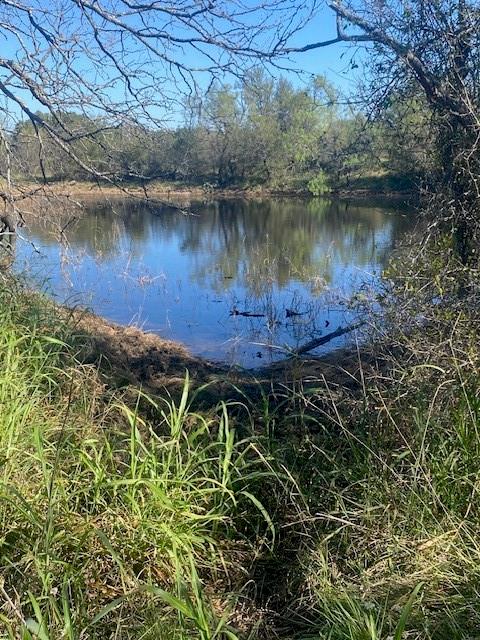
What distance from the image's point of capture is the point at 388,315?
12.4ft

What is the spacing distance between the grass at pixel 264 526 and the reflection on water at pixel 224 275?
917mm

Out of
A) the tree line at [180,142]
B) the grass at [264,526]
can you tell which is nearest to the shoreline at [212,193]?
the tree line at [180,142]

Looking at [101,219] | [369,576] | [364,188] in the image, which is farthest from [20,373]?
[364,188]

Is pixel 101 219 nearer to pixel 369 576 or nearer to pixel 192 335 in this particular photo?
pixel 192 335

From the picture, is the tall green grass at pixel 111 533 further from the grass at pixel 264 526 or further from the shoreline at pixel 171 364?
the shoreline at pixel 171 364

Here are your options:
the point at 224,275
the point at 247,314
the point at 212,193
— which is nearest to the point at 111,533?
the point at 247,314

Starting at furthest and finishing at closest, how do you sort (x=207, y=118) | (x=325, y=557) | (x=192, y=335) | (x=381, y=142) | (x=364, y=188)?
(x=364, y=188) < (x=192, y=335) < (x=207, y=118) < (x=381, y=142) < (x=325, y=557)

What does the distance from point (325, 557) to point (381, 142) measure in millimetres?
3593

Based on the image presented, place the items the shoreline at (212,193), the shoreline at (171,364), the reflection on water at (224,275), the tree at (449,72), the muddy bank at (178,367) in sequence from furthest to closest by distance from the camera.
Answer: the reflection on water at (224,275), the shoreline at (212,193), the shoreline at (171,364), the muddy bank at (178,367), the tree at (449,72)

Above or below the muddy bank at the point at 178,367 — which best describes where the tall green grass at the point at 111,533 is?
above

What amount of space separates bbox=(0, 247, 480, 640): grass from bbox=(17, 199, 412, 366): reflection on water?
917 millimetres

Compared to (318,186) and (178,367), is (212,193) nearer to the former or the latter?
(318,186)

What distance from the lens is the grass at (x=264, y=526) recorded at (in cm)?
203

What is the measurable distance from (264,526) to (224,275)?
11.4 metres
